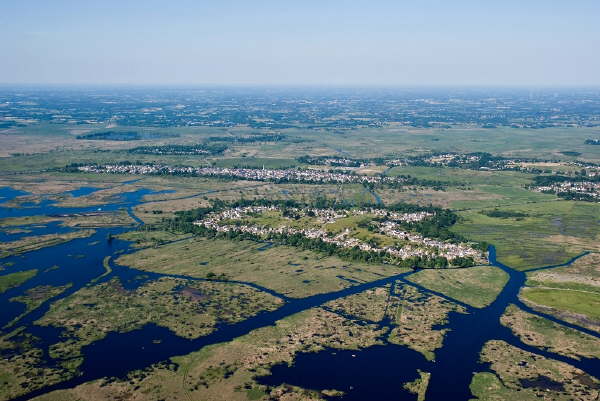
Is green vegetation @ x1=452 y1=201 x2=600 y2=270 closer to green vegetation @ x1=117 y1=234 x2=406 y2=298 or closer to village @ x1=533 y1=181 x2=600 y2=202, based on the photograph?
village @ x1=533 y1=181 x2=600 y2=202

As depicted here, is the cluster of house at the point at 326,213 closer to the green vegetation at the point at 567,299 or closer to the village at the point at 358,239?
the village at the point at 358,239

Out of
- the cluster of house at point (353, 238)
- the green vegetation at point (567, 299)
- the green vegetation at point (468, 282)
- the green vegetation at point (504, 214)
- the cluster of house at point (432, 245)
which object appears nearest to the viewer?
the green vegetation at point (567, 299)

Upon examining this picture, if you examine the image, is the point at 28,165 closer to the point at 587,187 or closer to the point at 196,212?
the point at 196,212

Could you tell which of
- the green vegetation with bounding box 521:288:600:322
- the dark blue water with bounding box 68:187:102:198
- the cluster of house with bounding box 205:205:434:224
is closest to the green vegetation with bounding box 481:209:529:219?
the cluster of house with bounding box 205:205:434:224

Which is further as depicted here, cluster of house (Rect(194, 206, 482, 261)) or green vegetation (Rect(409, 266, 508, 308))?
cluster of house (Rect(194, 206, 482, 261))

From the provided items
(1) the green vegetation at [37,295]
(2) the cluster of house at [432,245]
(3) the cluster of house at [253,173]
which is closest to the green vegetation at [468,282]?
(2) the cluster of house at [432,245]

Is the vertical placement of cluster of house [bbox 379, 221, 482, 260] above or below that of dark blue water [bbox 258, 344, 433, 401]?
above
